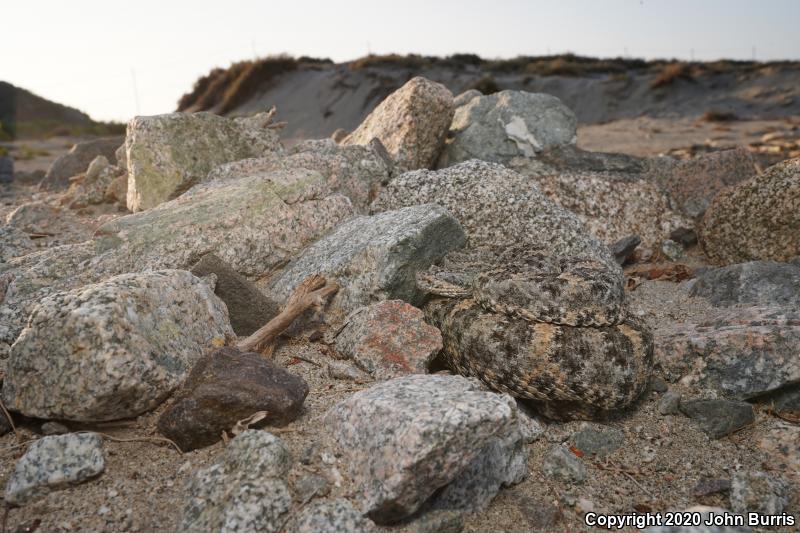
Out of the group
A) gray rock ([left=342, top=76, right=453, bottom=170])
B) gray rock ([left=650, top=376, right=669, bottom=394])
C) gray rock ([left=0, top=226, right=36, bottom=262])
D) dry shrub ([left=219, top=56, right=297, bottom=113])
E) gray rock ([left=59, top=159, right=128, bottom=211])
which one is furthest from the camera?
dry shrub ([left=219, top=56, right=297, bottom=113])

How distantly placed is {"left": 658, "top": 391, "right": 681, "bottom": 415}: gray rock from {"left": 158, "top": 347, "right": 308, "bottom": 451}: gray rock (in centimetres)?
251

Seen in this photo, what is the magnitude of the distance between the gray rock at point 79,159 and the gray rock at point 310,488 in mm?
9699

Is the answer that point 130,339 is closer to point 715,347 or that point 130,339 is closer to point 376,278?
point 376,278

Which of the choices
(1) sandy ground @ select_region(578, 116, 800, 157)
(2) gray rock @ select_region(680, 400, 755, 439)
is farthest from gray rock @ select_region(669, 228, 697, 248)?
(1) sandy ground @ select_region(578, 116, 800, 157)

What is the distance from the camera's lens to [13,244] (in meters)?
6.78

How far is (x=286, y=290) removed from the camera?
18.0 feet

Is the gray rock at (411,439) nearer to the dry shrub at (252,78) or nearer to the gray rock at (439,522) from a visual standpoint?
the gray rock at (439,522)

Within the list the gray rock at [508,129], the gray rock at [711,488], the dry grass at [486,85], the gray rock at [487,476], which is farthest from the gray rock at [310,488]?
the dry grass at [486,85]

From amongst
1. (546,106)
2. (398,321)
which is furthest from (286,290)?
(546,106)

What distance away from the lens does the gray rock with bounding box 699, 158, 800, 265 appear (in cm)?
690

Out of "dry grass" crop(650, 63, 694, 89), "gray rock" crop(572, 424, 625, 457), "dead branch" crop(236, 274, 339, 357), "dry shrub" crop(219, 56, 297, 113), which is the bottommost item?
"gray rock" crop(572, 424, 625, 457)

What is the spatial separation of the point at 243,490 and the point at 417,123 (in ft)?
19.6

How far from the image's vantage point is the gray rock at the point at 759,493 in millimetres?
3639

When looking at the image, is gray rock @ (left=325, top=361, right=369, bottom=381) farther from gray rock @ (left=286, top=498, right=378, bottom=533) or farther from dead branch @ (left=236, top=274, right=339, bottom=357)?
gray rock @ (left=286, top=498, right=378, bottom=533)
